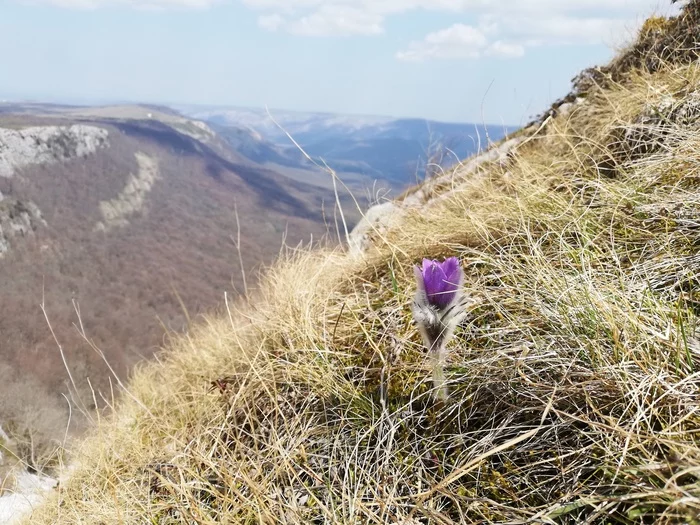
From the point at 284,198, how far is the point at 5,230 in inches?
3361

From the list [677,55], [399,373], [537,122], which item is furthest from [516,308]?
[537,122]

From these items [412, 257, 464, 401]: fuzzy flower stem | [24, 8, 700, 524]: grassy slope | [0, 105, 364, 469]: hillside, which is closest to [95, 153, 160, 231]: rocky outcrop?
[0, 105, 364, 469]: hillside

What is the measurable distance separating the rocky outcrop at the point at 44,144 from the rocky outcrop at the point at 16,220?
6830 mm

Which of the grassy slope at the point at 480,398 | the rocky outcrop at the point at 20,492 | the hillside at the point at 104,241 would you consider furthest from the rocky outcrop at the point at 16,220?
the grassy slope at the point at 480,398

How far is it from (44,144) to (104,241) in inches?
847

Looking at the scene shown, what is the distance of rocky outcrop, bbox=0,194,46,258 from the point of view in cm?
6202

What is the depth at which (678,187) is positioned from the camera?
1.87 m

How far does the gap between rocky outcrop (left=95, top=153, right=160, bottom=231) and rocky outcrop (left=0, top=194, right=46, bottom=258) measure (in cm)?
1223

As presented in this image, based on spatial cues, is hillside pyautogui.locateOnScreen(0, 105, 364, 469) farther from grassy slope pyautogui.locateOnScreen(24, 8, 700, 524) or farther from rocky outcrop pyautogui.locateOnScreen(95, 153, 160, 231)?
grassy slope pyautogui.locateOnScreen(24, 8, 700, 524)

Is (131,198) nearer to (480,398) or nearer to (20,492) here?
(20,492)

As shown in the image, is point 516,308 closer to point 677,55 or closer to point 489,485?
point 489,485

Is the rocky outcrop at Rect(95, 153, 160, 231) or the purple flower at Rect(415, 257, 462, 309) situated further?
the rocky outcrop at Rect(95, 153, 160, 231)

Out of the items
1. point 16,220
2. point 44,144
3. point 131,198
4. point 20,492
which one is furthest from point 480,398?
point 131,198

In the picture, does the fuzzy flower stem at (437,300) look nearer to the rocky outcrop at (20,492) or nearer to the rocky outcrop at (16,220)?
the rocky outcrop at (20,492)
